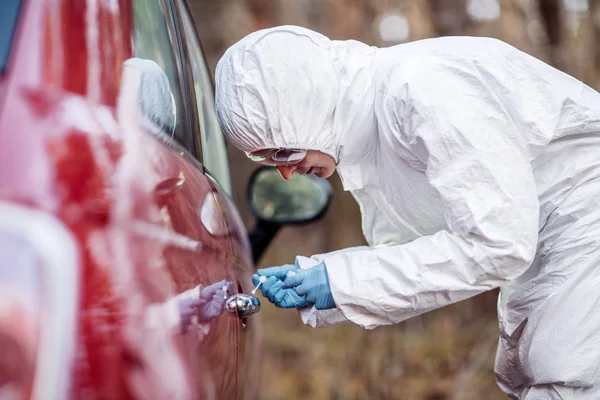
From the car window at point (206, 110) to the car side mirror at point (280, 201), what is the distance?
1.32 feet

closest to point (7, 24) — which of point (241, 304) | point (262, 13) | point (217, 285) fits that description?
point (217, 285)

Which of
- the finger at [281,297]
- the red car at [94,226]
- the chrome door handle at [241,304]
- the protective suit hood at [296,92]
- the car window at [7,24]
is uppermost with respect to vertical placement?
the car window at [7,24]

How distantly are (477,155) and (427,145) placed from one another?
0.38 ft

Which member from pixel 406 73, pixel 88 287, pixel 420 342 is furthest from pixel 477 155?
pixel 420 342

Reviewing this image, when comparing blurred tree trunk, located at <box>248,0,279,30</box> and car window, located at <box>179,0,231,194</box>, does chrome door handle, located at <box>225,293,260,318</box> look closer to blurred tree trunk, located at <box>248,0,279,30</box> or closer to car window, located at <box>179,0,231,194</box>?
car window, located at <box>179,0,231,194</box>

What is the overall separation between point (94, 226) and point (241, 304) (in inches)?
31.7

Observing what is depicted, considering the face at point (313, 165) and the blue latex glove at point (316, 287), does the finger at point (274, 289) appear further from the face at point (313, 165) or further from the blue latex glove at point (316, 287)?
the face at point (313, 165)

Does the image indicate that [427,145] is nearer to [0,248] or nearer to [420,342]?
[0,248]

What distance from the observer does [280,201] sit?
3.70 metres

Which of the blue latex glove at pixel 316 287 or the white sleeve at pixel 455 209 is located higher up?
the white sleeve at pixel 455 209

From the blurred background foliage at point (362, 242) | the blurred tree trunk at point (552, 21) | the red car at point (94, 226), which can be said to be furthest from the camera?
the blurred tree trunk at point (552, 21)

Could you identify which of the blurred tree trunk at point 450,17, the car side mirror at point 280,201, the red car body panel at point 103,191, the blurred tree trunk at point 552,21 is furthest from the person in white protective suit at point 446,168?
the blurred tree trunk at point 552,21

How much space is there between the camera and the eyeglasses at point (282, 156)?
232 centimetres

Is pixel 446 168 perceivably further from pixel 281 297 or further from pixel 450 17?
pixel 450 17
